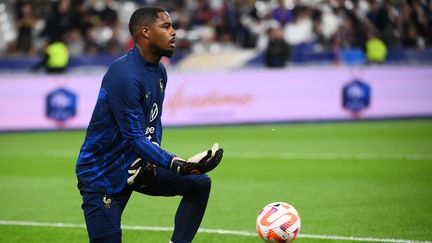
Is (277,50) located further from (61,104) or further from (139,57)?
(139,57)

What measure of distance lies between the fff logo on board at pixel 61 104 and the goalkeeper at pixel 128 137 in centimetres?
1557

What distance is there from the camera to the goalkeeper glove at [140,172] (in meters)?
6.23

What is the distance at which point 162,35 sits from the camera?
6.18 m

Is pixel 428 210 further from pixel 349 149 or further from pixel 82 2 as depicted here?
pixel 82 2

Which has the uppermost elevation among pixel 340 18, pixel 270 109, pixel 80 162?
pixel 80 162

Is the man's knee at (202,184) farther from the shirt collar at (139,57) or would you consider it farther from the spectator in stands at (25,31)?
the spectator in stands at (25,31)

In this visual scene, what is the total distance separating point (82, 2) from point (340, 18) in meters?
8.13

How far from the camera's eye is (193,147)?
17.2 meters

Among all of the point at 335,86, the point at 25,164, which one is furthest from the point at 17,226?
the point at 335,86

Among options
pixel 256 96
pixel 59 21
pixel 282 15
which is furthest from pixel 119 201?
pixel 282 15

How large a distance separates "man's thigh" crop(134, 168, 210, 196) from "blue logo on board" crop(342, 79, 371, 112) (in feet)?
52.2

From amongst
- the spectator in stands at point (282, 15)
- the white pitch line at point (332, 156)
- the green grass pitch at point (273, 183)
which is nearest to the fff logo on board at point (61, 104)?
the green grass pitch at point (273, 183)

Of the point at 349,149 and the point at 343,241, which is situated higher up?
the point at 343,241

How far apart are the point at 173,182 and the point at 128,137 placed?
0.67 m
